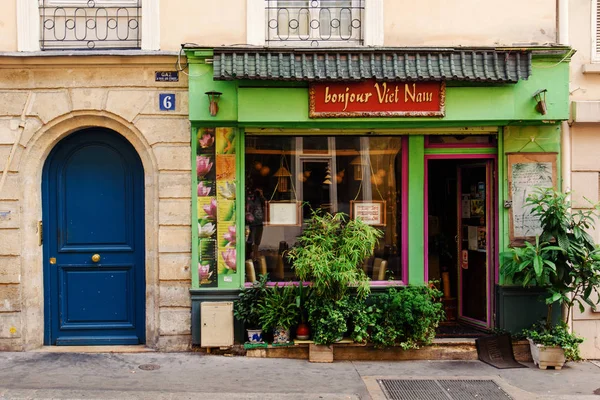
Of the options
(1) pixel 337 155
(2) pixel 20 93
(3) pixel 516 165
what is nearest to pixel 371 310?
(1) pixel 337 155

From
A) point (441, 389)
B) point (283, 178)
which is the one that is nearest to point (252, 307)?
point (283, 178)

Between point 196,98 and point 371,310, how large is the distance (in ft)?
10.9

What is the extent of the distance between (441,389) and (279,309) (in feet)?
6.86

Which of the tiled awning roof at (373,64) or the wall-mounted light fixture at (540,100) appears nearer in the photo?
the tiled awning roof at (373,64)

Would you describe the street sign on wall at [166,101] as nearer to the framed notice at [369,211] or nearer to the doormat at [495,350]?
the framed notice at [369,211]

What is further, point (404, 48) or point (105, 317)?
point (105, 317)

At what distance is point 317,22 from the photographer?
26.1 ft

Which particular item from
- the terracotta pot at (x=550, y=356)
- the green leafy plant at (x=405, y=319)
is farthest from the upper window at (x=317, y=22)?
the terracotta pot at (x=550, y=356)

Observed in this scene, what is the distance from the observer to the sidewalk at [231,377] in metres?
6.28

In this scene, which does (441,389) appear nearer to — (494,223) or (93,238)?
(494,223)

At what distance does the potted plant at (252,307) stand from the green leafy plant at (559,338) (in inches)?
128

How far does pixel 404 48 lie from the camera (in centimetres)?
735

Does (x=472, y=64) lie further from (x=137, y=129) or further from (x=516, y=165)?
(x=137, y=129)

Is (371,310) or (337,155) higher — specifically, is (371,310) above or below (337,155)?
below
